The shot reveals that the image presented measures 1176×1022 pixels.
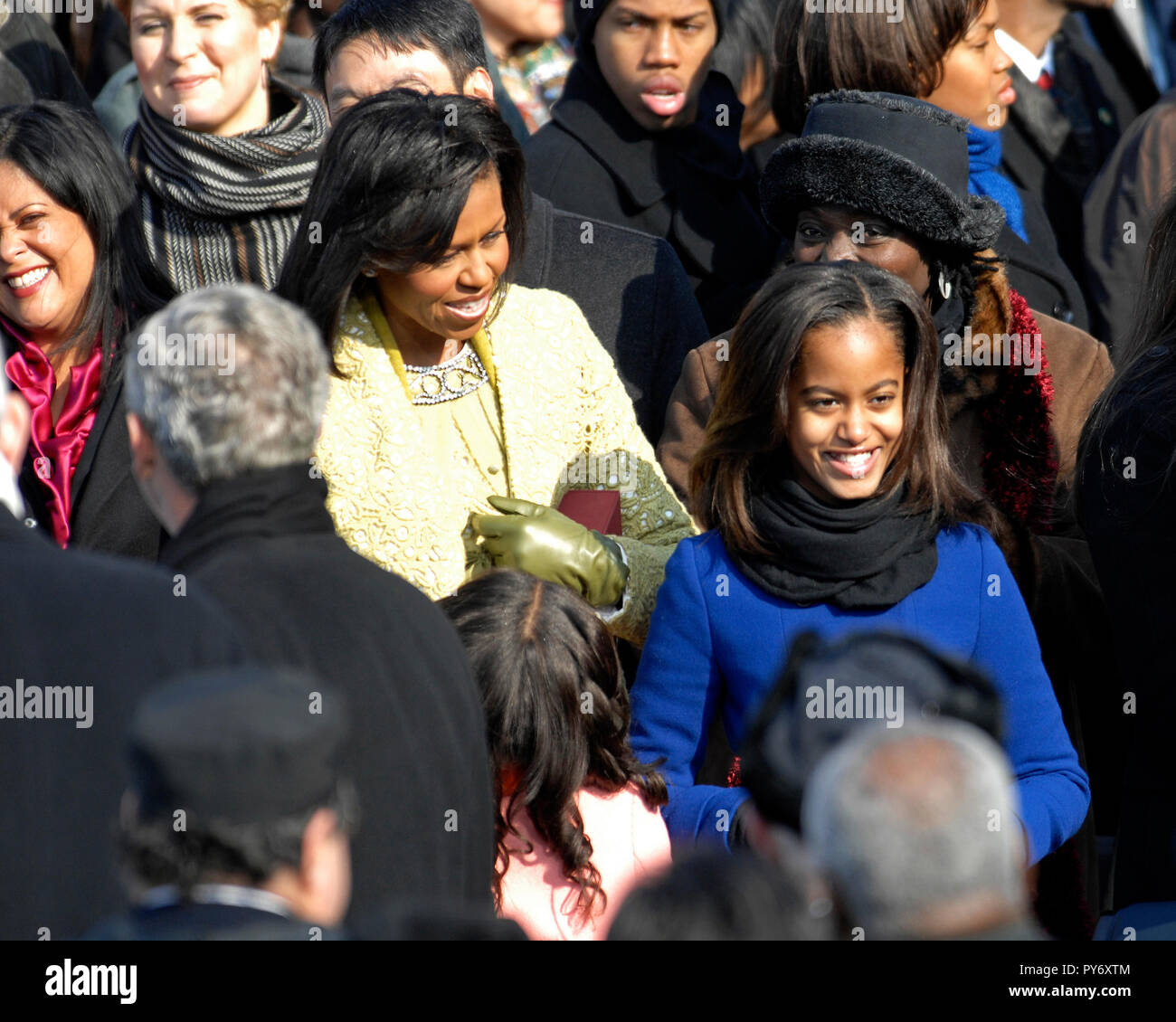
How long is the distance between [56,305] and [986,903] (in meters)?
2.81

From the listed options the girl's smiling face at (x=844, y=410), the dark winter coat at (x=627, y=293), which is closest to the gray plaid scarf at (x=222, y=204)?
the dark winter coat at (x=627, y=293)

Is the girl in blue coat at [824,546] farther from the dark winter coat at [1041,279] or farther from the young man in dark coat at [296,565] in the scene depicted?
the dark winter coat at [1041,279]

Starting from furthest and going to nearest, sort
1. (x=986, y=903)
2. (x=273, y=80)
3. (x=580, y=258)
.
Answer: (x=273, y=80) < (x=580, y=258) < (x=986, y=903)

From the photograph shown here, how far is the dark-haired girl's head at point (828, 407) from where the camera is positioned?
3285 mm

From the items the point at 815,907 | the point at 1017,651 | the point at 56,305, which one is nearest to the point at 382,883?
the point at 815,907

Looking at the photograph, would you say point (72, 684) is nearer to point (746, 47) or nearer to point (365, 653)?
point (365, 653)

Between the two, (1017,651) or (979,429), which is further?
(979,429)

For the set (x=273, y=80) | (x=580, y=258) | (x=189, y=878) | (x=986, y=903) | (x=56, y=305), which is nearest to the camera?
(x=986, y=903)

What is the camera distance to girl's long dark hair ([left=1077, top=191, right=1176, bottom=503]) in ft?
9.48

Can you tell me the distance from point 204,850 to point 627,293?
268cm

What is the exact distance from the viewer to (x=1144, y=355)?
119 inches

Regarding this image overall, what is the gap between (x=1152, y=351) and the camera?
3.01 metres
